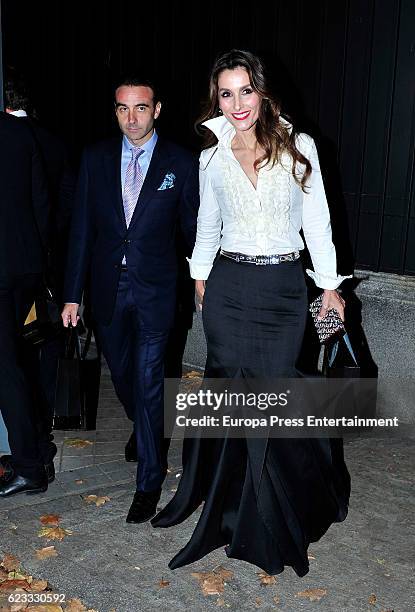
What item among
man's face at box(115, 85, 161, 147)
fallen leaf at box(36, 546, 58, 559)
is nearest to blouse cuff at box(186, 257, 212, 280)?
man's face at box(115, 85, 161, 147)

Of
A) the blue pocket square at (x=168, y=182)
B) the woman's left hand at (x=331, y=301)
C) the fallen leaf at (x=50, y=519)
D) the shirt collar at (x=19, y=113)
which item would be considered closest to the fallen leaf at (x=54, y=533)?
the fallen leaf at (x=50, y=519)

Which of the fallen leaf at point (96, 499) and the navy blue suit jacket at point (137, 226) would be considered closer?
Answer: the navy blue suit jacket at point (137, 226)

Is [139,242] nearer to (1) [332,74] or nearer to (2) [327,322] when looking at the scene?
(2) [327,322]

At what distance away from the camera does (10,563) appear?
161 inches

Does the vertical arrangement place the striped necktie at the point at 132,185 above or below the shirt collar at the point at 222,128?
below

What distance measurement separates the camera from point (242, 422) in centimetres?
414

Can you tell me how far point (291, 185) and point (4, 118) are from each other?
69.2 inches

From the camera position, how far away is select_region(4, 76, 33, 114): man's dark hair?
5211mm

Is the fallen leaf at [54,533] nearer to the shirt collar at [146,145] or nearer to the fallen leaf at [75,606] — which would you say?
the fallen leaf at [75,606]

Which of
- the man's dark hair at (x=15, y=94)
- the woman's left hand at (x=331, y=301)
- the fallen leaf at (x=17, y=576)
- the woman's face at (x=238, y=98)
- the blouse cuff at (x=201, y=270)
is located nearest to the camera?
the woman's face at (x=238, y=98)

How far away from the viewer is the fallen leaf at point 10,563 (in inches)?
160

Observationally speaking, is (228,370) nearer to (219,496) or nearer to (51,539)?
(219,496)

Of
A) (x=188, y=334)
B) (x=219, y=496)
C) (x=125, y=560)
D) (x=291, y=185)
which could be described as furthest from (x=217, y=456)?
(x=188, y=334)

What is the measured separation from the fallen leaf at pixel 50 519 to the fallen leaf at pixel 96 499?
27 cm
